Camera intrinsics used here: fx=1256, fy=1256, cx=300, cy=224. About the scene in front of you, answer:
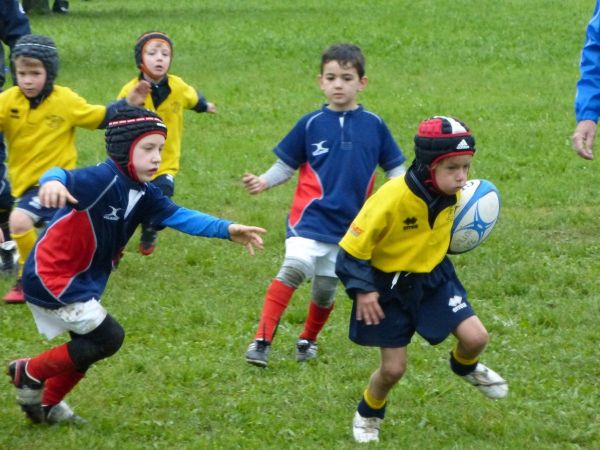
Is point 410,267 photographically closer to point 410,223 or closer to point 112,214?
point 410,223

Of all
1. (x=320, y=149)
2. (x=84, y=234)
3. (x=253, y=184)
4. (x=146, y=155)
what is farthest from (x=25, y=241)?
(x=146, y=155)

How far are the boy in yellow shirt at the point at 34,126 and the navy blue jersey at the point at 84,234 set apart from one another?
2.44 m

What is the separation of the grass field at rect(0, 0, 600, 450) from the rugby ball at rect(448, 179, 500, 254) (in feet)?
2.93

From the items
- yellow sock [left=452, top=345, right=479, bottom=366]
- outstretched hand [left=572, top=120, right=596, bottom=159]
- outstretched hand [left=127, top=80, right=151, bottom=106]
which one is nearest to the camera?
yellow sock [left=452, top=345, right=479, bottom=366]

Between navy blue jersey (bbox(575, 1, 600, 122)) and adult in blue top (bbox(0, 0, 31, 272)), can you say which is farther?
adult in blue top (bbox(0, 0, 31, 272))

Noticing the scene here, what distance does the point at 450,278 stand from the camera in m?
5.99

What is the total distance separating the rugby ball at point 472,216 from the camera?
610 centimetres

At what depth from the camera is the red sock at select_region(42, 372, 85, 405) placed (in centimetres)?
612

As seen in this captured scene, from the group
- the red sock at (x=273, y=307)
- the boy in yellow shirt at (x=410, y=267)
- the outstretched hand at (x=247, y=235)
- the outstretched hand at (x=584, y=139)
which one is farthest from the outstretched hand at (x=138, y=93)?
the outstretched hand at (x=584, y=139)

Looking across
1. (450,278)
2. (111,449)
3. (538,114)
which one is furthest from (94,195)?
(538,114)

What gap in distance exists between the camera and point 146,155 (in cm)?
586

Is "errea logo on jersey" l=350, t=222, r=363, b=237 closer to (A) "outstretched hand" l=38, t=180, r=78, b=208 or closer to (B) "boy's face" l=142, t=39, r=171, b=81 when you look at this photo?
(A) "outstretched hand" l=38, t=180, r=78, b=208

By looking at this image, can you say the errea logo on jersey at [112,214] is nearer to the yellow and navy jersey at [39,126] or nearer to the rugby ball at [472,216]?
the rugby ball at [472,216]

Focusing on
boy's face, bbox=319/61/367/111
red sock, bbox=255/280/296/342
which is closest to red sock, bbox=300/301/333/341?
red sock, bbox=255/280/296/342
